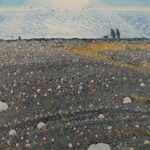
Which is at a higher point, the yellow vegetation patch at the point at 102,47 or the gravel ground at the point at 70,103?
the gravel ground at the point at 70,103

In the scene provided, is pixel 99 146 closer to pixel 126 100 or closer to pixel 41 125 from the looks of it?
pixel 41 125

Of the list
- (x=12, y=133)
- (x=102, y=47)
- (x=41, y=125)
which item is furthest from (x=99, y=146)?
(x=102, y=47)

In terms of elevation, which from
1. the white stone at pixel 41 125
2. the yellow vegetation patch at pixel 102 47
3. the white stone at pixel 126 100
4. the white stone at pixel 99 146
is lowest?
the yellow vegetation patch at pixel 102 47

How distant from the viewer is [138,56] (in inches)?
1777

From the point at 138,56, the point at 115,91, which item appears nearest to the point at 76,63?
the point at 115,91

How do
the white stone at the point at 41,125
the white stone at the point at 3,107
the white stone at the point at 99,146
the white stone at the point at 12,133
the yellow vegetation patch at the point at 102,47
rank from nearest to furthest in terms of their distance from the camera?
the white stone at the point at 99,146
the white stone at the point at 12,133
the white stone at the point at 41,125
the white stone at the point at 3,107
the yellow vegetation patch at the point at 102,47

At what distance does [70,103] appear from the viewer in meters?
30.1

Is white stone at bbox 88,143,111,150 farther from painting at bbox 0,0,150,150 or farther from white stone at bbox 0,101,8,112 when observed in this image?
white stone at bbox 0,101,8,112

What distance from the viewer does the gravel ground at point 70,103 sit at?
83.8 ft

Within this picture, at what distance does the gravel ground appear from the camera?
25531 mm

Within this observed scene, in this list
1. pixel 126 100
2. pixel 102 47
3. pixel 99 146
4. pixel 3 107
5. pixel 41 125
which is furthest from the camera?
pixel 102 47

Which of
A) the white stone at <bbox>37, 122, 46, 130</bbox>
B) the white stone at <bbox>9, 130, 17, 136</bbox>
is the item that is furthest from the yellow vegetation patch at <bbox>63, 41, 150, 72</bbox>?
the white stone at <bbox>9, 130, 17, 136</bbox>

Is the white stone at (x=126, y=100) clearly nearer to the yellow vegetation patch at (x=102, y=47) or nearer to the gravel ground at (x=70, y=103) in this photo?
the gravel ground at (x=70, y=103)

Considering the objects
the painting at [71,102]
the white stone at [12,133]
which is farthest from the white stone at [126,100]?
the white stone at [12,133]
